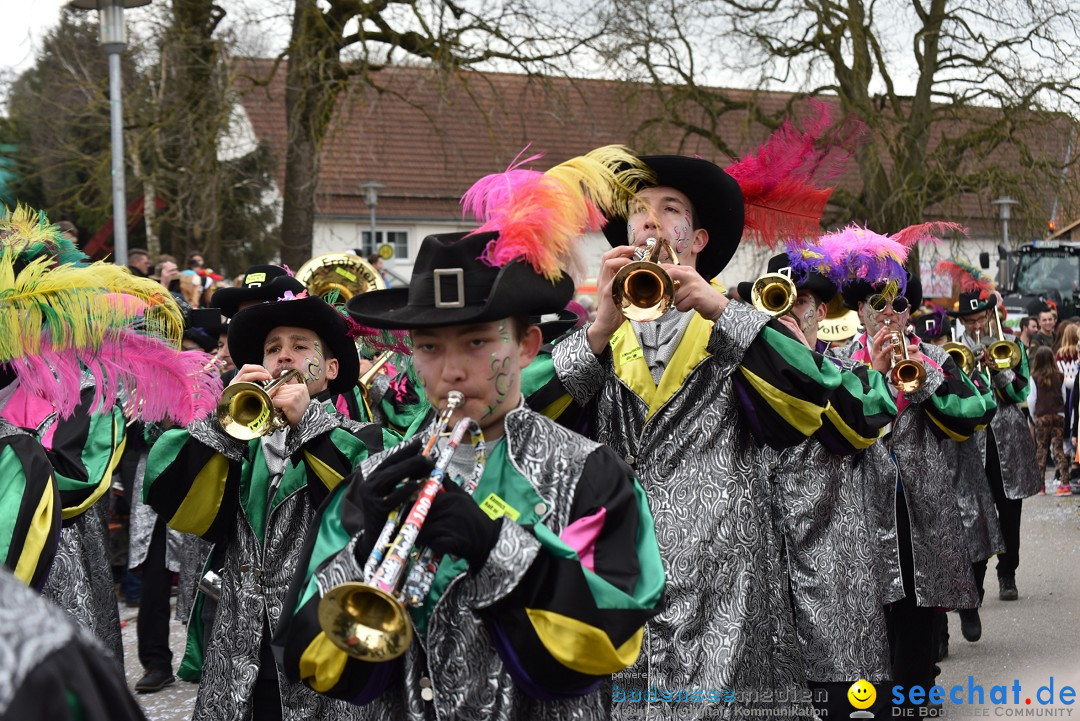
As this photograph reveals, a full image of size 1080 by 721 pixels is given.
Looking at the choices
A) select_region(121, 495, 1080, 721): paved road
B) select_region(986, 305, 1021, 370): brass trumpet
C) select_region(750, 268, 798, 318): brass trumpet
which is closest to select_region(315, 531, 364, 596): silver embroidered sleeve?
select_region(750, 268, 798, 318): brass trumpet

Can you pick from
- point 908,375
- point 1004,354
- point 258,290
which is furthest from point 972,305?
point 258,290

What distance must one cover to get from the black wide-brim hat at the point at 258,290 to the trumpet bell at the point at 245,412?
4.41 feet

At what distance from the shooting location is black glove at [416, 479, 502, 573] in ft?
8.63

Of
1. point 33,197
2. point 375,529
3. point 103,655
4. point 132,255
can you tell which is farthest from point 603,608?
point 33,197

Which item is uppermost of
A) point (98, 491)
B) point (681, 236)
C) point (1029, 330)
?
point (681, 236)

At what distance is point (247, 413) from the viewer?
4.48 m

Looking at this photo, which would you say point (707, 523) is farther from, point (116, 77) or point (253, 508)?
point (116, 77)

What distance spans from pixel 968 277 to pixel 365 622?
8871 mm

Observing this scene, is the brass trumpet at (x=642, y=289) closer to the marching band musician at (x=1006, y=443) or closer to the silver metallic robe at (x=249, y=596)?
the silver metallic robe at (x=249, y=596)

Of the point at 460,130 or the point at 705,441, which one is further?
the point at 460,130

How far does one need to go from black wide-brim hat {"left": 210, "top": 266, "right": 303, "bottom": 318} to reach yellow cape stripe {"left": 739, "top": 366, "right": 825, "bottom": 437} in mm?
2406

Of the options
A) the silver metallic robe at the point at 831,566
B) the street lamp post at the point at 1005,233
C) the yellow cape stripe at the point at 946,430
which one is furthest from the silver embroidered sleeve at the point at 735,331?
the street lamp post at the point at 1005,233

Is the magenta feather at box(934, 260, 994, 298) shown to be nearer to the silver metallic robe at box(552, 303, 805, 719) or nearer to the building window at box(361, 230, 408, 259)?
the silver metallic robe at box(552, 303, 805, 719)

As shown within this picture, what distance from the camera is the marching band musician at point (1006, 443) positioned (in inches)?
391
